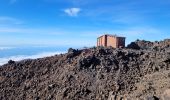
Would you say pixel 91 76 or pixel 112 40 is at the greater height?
pixel 112 40

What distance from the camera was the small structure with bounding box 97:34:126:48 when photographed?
28.1 metres

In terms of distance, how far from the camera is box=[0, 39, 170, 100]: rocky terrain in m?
19.7

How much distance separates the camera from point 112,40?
1137 inches

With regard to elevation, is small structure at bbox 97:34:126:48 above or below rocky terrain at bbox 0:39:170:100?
above

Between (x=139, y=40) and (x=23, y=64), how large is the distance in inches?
363

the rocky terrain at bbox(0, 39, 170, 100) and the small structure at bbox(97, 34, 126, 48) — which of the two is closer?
the rocky terrain at bbox(0, 39, 170, 100)

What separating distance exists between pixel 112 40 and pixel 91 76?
7.67 meters

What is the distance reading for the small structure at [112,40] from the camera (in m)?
28.1

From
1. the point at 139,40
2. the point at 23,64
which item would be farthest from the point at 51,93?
the point at 139,40

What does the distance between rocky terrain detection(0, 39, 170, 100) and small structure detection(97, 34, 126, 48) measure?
3.08 metres

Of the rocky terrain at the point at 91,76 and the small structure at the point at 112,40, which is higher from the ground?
the small structure at the point at 112,40

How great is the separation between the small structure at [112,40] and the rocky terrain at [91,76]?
10.1 feet

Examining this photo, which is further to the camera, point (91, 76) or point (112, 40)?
point (112, 40)

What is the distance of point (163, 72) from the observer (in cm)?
2077
